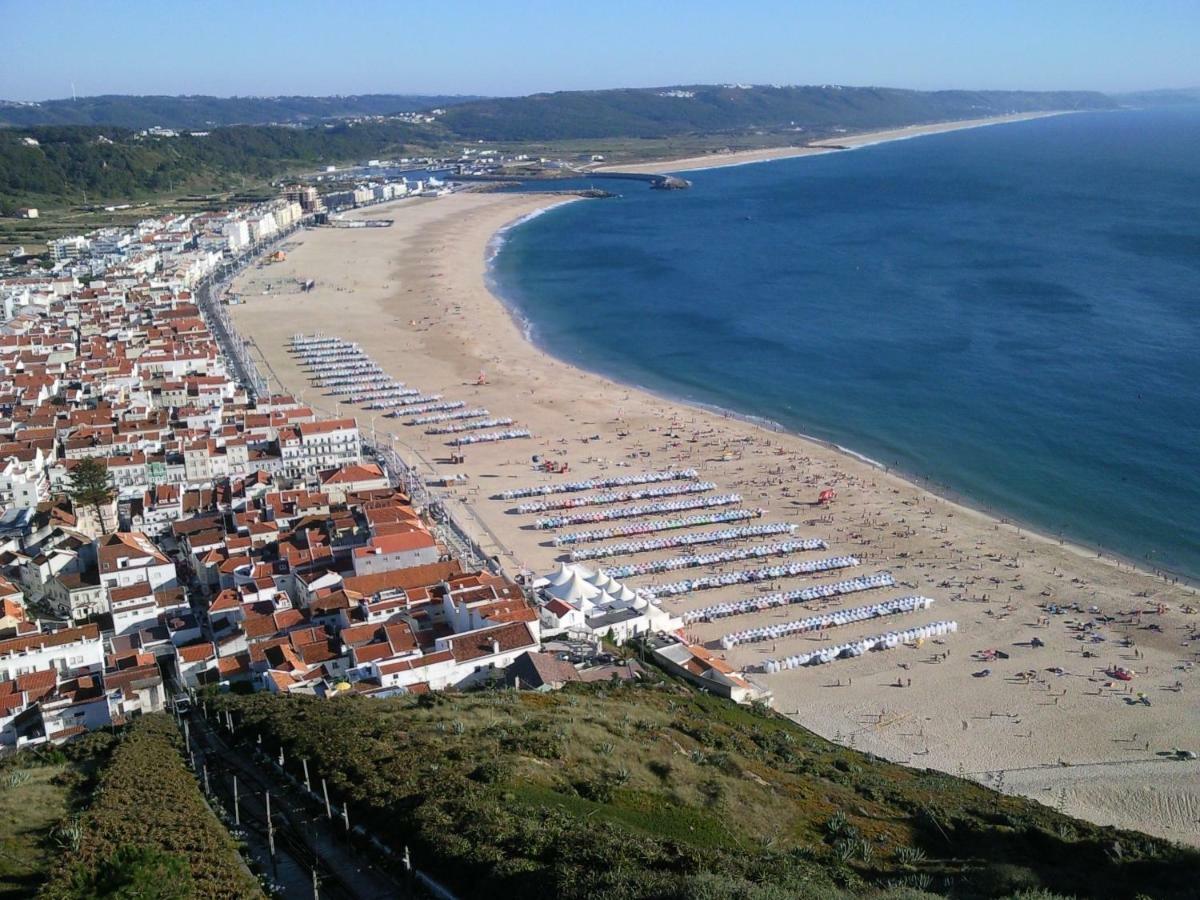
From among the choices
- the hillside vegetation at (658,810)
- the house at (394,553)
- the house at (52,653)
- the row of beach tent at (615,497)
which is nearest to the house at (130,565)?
the house at (52,653)

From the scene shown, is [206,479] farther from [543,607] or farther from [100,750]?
[100,750]

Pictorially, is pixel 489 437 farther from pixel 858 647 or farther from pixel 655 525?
pixel 858 647

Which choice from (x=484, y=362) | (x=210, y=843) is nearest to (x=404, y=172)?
(x=484, y=362)

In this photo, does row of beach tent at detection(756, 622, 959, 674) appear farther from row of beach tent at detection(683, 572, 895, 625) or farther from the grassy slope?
the grassy slope

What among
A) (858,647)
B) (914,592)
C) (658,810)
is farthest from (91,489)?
(914,592)

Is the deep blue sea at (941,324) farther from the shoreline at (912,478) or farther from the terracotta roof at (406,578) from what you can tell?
the terracotta roof at (406,578)

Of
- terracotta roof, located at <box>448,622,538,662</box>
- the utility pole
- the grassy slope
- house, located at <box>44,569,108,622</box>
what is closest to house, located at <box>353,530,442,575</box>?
terracotta roof, located at <box>448,622,538,662</box>
